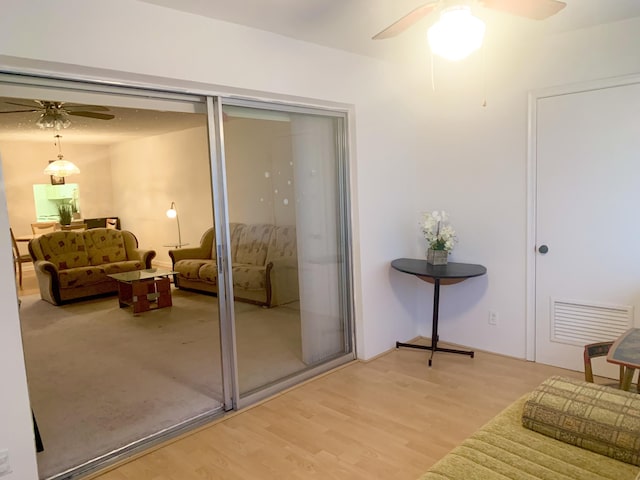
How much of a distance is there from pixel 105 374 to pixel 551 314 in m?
3.71

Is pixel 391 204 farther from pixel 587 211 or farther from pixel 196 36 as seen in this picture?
pixel 196 36

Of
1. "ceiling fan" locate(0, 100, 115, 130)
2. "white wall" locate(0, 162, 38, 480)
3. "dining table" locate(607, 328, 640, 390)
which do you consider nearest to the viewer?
"dining table" locate(607, 328, 640, 390)

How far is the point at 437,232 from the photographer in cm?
393

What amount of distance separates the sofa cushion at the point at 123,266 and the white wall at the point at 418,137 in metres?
4.35

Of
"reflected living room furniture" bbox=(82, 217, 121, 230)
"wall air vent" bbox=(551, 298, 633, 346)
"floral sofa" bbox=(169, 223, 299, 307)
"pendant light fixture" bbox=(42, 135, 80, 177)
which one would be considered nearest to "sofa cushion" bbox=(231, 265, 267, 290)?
"floral sofa" bbox=(169, 223, 299, 307)

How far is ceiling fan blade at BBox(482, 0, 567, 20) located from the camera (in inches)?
72.9

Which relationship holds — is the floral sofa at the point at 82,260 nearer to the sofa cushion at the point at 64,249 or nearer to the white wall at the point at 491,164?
the sofa cushion at the point at 64,249

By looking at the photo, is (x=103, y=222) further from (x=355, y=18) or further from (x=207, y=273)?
(x=355, y=18)

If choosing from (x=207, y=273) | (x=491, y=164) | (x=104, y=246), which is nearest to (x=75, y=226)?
(x=104, y=246)

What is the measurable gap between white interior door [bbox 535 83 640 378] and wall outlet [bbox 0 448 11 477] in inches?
141

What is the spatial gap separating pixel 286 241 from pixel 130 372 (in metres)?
1.80

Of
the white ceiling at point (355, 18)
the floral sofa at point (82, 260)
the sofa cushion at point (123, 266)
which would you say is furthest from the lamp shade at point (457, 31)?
the sofa cushion at point (123, 266)

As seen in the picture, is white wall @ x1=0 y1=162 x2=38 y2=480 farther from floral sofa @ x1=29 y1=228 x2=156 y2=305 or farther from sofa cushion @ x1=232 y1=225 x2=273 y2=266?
floral sofa @ x1=29 y1=228 x2=156 y2=305

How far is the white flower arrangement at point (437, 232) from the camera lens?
3809mm
